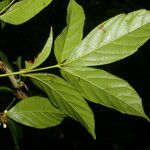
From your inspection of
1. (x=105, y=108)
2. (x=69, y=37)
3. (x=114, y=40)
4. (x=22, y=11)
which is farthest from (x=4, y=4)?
(x=105, y=108)

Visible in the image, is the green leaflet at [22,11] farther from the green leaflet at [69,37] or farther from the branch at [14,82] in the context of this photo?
the branch at [14,82]

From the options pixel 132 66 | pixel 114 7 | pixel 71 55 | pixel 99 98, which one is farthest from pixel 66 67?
pixel 132 66

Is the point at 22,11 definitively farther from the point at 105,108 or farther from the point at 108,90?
the point at 105,108

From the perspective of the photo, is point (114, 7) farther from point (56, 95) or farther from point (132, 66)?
point (56, 95)

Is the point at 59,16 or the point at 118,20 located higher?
the point at 118,20

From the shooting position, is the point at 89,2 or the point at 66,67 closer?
the point at 66,67
